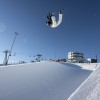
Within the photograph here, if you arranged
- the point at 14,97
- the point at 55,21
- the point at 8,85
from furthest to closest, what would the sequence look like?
the point at 55,21 → the point at 8,85 → the point at 14,97

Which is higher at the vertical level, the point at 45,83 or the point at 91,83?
the point at 91,83

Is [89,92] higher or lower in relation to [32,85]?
higher

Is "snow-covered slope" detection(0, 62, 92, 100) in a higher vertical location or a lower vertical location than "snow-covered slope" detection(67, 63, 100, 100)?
lower

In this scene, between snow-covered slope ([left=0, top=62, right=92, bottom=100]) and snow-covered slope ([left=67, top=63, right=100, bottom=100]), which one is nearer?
snow-covered slope ([left=67, top=63, right=100, bottom=100])

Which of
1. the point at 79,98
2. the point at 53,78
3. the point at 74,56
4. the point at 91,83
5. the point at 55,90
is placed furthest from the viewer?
the point at 74,56

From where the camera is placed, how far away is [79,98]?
3.81 metres

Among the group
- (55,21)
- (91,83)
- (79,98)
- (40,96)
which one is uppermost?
(55,21)

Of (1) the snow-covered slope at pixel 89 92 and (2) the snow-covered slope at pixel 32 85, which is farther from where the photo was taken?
(2) the snow-covered slope at pixel 32 85

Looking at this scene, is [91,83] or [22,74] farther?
[22,74]

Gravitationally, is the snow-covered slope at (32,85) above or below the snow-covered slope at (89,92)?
below

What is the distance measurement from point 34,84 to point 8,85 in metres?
1.55

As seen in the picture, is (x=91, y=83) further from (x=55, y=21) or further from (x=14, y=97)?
(x=55, y=21)

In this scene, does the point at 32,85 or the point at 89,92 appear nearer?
the point at 89,92

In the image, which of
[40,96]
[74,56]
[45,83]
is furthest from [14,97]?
[74,56]
